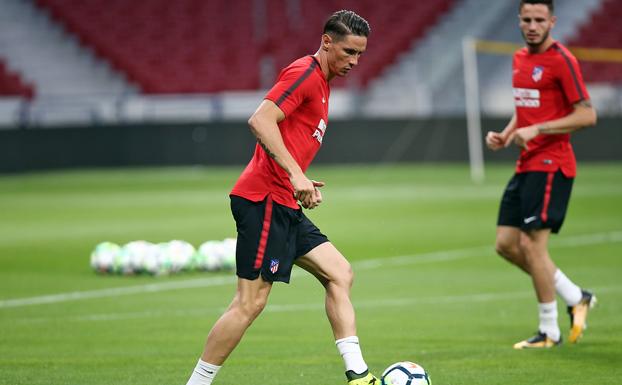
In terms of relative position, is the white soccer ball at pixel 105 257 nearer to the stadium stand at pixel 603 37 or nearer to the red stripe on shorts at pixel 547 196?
the red stripe on shorts at pixel 547 196

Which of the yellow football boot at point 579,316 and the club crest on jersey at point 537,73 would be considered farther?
the yellow football boot at point 579,316

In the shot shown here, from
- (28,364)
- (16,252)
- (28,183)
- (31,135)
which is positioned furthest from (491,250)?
(31,135)

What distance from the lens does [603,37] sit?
3338 centimetres

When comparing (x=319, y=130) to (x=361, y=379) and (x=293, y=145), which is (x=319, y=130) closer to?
(x=293, y=145)

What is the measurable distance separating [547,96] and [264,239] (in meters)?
3.13

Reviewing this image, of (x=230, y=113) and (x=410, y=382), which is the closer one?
(x=410, y=382)

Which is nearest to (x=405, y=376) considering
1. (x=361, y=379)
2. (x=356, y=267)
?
(x=361, y=379)

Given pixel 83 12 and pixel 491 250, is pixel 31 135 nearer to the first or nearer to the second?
pixel 83 12

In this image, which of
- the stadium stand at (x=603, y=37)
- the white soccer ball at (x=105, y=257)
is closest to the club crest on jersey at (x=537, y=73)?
the white soccer ball at (x=105, y=257)

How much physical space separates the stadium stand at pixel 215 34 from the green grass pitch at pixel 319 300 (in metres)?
13.6

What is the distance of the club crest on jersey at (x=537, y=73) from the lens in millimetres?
8586

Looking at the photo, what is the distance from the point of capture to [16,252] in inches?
621

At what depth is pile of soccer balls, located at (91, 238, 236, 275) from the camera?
13.2 meters

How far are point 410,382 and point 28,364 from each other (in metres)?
2.96
